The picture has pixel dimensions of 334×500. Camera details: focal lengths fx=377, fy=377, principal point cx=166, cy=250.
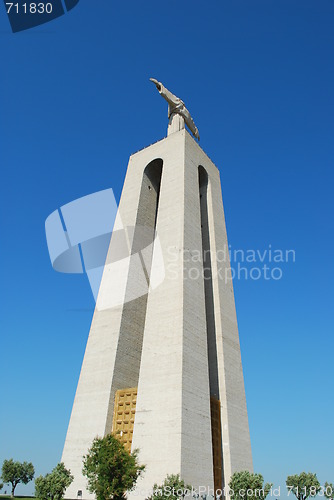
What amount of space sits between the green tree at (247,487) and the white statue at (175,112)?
74.5 ft

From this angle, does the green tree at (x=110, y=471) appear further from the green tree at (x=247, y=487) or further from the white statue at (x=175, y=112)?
the white statue at (x=175, y=112)

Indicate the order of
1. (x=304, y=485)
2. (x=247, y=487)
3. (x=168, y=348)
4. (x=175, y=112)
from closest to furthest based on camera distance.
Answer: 1. (x=247, y=487)
2. (x=168, y=348)
3. (x=175, y=112)
4. (x=304, y=485)

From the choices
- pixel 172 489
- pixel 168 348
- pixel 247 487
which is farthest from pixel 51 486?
pixel 247 487

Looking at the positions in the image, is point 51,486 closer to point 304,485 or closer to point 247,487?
point 247,487

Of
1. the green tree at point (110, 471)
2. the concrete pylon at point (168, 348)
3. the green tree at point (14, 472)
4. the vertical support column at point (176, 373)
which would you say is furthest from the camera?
the green tree at point (14, 472)

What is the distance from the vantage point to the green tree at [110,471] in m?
12.2

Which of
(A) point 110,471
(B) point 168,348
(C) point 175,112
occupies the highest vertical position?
(C) point 175,112

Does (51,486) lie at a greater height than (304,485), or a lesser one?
lesser

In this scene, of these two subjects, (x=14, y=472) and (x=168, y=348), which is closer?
(x=168, y=348)

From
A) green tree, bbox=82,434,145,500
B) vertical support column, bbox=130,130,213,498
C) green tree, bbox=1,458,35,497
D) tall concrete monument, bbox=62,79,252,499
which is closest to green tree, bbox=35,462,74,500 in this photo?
tall concrete monument, bbox=62,79,252,499

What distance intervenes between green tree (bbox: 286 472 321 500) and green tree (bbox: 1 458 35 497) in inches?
918

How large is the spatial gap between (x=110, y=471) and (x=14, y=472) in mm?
26462

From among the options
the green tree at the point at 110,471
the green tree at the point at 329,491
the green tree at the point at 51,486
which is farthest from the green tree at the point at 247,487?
the green tree at the point at 329,491

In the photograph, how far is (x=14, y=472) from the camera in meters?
33.0
